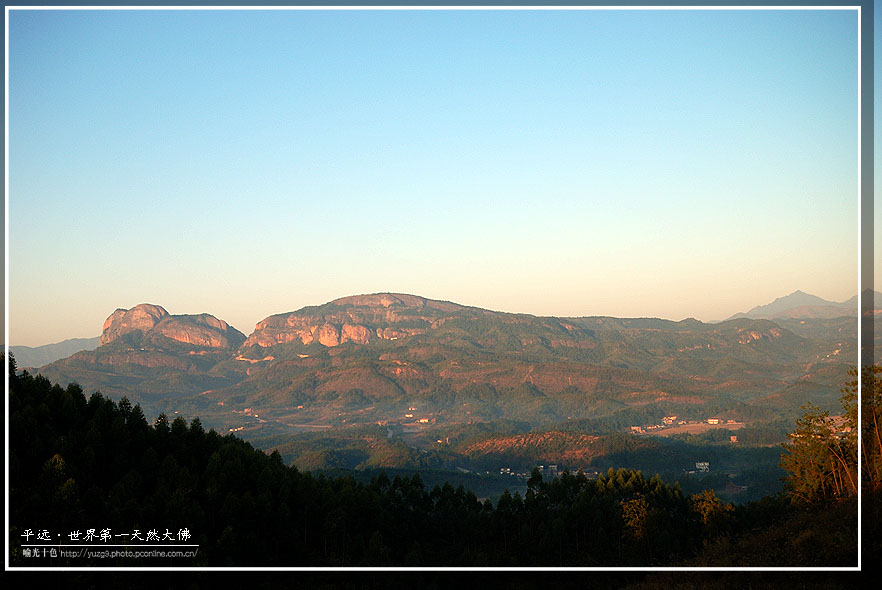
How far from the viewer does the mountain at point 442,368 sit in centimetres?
7475

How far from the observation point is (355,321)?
473 ft

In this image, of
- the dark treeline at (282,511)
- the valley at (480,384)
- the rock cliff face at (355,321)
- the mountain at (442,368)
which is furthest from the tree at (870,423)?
the rock cliff face at (355,321)

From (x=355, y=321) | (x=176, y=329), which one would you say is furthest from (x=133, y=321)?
(x=355, y=321)

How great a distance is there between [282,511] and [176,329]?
8478 cm

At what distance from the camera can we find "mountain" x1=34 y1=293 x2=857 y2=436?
245 ft

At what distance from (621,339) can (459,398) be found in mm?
41673

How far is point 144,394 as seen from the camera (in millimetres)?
75125

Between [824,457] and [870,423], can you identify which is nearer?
[870,423]

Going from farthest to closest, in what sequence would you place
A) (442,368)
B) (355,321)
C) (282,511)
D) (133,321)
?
(355,321) < (442,368) < (133,321) < (282,511)

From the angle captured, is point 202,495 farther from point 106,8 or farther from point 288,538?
point 106,8

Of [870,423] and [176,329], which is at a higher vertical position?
[176,329]

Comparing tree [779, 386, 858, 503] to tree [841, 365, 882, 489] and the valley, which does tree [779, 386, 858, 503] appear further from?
the valley

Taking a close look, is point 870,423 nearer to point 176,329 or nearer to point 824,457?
point 824,457

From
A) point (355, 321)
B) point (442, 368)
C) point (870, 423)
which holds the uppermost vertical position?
point (355, 321)
